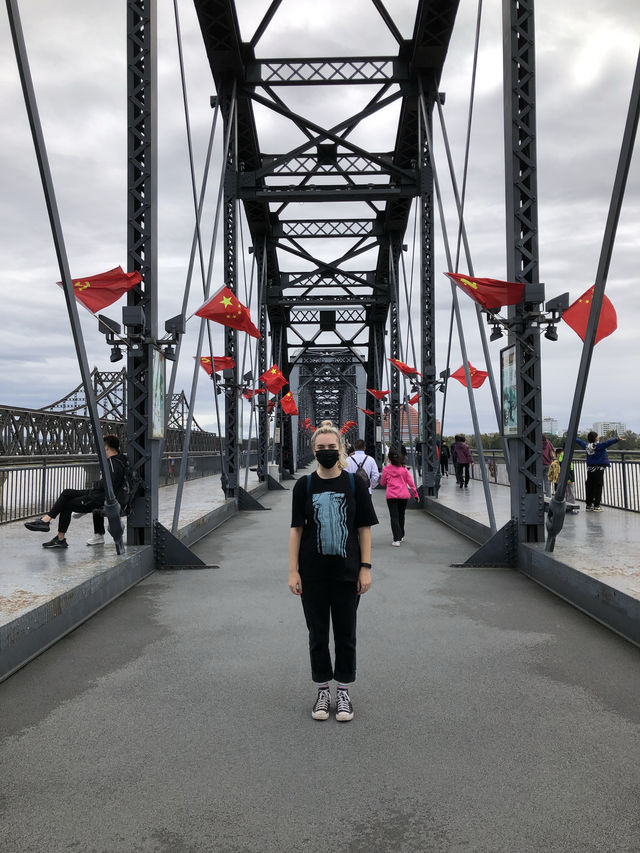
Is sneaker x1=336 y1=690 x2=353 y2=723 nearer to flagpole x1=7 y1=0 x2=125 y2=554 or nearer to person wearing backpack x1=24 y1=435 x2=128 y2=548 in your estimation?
flagpole x1=7 y1=0 x2=125 y2=554

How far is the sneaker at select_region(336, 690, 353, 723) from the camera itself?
13.5 ft

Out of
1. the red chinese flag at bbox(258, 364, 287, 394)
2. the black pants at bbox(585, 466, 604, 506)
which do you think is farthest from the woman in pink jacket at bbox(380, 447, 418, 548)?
the red chinese flag at bbox(258, 364, 287, 394)

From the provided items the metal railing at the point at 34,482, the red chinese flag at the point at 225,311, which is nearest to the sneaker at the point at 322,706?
the red chinese flag at the point at 225,311

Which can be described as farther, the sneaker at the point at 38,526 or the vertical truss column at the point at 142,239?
the vertical truss column at the point at 142,239

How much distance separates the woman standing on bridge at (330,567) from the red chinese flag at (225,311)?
7976mm

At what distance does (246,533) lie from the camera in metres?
13.2

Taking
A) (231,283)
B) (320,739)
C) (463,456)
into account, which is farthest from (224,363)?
(320,739)

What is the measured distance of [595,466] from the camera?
13898 mm

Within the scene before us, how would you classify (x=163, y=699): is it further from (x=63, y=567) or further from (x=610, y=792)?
(x=63, y=567)

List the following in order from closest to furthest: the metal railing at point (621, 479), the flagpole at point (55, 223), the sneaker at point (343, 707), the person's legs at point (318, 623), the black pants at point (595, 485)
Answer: the sneaker at point (343, 707) < the person's legs at point (318, 623) < the flagpole at point (55, 223) < the metal railing at point (621, 479) < the black pants at point (595, 485)

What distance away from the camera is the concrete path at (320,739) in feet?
9.61

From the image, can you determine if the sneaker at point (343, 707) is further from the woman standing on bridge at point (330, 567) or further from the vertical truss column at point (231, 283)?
the vertical truss column at point (231, 283)

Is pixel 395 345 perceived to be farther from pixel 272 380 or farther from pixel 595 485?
pixel 595 485

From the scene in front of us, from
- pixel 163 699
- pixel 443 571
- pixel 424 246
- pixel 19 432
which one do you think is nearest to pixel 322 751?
pixel 163 699
